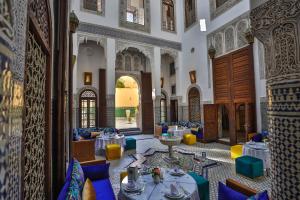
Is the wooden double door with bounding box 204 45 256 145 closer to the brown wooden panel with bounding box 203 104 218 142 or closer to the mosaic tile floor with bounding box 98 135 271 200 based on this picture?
the brown wooden panel with bounding box 203 104 218 142

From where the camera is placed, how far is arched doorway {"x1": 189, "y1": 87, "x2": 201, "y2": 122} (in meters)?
8.23

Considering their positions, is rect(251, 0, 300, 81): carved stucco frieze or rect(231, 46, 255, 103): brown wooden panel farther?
rect(231, 46, 255, 103): brown wooden panel

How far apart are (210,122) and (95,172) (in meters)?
5.36

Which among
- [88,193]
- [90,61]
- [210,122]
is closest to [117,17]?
[90,61]

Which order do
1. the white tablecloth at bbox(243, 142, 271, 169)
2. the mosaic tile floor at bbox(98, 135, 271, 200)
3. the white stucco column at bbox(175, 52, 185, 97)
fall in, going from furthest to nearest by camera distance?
the white stucco column at bbox(175, 52, 185, 97), the white tablecloth at bbox(243, 142, 271, 169), the mosaic tile floor at bbox(98, 135, 271, 200)

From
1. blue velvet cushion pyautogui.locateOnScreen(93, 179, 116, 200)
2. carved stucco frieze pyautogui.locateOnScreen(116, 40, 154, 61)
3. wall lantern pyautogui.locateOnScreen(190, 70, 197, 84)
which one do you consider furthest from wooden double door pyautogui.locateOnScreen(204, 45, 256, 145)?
blue velvet cushion pyautogui.locateOnScreen(93, 179, 116, 200)

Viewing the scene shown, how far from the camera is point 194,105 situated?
8.46 m

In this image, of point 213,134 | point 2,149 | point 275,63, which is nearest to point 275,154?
point 275,63

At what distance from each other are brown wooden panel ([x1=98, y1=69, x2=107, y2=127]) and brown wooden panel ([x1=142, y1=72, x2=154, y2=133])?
1.89m

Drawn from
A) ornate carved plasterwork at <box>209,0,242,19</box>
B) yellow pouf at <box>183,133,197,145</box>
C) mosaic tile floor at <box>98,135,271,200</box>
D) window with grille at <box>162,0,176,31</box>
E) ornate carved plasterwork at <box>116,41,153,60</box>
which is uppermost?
window with grille at <box>162,0,176,31</box>

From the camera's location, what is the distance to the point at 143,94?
880 cm

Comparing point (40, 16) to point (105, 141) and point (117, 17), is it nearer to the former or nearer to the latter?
point (105, 141)

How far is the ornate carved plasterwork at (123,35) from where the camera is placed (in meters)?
7.50

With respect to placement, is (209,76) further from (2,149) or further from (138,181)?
(2,149)
